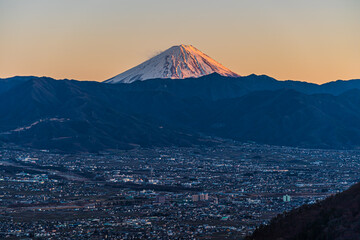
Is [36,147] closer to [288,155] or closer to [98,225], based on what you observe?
[288,155]

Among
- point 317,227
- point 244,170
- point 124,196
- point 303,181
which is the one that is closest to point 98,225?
point 124,196

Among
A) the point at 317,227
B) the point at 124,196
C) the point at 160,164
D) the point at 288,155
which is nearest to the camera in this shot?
the point at 317,227

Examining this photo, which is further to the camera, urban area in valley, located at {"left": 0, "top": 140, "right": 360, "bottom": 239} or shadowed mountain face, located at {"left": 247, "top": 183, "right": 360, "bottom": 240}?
urban area in valley, located at {"left": 0, "top": 140, "right": 360, "bottom": 239}

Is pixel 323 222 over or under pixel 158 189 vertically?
over

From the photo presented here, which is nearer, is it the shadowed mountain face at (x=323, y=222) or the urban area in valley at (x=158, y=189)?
the shadowed mountain face at (x=323, y=222)

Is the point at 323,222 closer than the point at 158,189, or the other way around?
the point at 323,222
